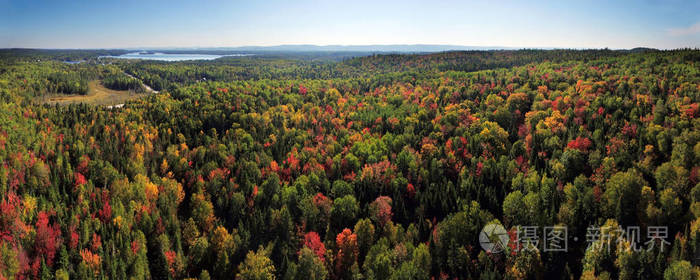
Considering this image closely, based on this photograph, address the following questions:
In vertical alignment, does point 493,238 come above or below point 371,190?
below

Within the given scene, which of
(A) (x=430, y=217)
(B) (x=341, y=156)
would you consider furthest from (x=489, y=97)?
(A) (x=430, y=217)

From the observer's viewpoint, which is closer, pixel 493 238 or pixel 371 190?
pixel 493 238

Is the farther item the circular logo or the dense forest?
the circular logo

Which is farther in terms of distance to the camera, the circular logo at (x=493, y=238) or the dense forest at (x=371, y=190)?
the circular logo at (x=493, y=238)
